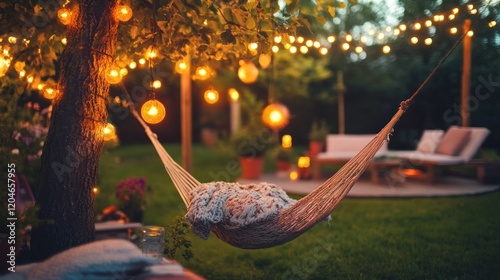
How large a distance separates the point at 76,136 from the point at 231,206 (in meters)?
0.91

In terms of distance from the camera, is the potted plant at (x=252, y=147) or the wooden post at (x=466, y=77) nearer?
the wooden post at (x=466, y=77)

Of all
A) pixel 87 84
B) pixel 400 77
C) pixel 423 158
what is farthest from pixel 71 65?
pixel 400 77

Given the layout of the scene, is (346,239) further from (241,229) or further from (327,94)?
(327,94)

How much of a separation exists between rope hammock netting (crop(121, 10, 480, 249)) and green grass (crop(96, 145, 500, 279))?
2.07ft

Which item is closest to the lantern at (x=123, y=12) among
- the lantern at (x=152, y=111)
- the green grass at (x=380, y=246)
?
the lantern at (x=152, y=111)

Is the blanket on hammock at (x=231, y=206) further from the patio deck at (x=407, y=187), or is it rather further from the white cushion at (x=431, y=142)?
the white cushion at (x=431, y=142)

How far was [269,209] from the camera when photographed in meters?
2.74

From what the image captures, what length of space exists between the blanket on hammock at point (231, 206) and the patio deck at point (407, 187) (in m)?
3.00

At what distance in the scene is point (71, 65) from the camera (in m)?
2.83

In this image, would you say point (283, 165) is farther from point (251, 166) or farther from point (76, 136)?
point (76, 136)

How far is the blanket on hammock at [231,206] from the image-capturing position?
108 inches

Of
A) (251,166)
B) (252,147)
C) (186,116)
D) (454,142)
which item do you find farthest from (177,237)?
(454,142)

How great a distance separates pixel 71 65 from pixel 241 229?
1.27m

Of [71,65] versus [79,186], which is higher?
[71,65]
